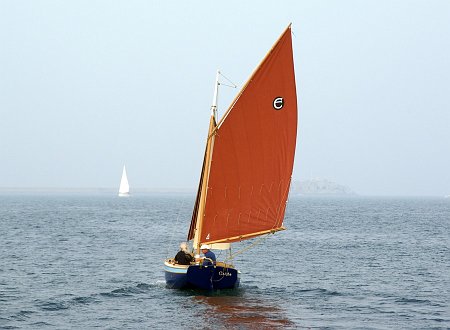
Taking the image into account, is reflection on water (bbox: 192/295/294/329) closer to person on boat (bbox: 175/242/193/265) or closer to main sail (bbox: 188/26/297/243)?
person on boat (bbox: 175/242/193/265)

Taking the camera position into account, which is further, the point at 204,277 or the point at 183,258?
the point at 183,258

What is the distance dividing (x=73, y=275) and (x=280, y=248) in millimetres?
26708

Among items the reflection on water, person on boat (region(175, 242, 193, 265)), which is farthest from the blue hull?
the reflection on water

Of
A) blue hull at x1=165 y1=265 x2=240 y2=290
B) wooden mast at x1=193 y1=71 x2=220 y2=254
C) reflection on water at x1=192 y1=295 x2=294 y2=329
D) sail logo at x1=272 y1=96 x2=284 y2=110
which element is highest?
sail logo at x1=272 y1=96 x2=284 y2=110

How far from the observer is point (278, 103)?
35.9 m

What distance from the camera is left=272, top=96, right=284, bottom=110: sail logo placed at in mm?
35812

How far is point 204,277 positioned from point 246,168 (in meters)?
5.87

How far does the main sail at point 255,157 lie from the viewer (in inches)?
1394

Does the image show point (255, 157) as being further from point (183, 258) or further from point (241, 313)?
point (241, 313)

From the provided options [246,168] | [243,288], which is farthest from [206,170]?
[243,288]

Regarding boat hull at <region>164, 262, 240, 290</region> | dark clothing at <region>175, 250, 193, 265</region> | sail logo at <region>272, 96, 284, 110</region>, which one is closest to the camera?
boat hull at <region>164, 262, 240, 290</region>

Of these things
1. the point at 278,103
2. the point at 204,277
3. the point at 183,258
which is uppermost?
the point at 278,103

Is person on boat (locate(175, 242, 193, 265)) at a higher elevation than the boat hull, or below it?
higher

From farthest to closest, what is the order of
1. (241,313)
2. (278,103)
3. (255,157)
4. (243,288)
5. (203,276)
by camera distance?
1. (243,288)
2. (255,157)
3. (278,103)
4. (203,276)
5. (241,313)
